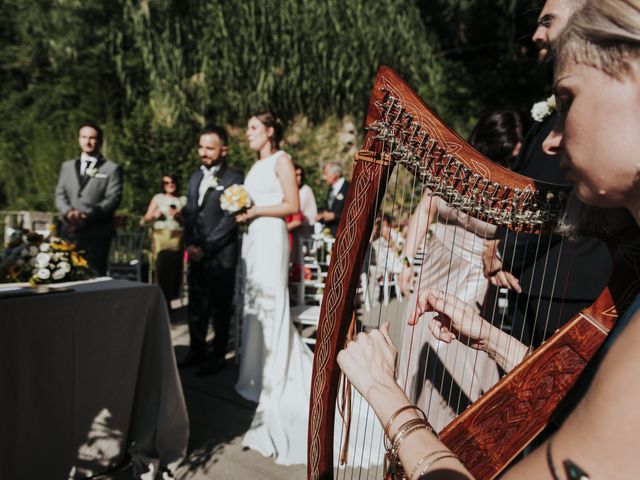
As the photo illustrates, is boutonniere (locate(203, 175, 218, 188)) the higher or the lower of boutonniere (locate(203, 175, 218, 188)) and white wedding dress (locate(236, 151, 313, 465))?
the higher

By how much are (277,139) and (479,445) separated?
326cm

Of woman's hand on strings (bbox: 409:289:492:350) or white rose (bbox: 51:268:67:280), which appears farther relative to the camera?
white rose (bbox: 51:268:67:280)

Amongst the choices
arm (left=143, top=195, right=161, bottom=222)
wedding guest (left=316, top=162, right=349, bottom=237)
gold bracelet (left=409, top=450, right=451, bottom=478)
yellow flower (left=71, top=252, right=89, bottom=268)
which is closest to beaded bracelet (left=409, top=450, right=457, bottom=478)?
gold bracelet (left=409, top=450, right=451, bottom=478)

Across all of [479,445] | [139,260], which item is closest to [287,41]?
[139,260]

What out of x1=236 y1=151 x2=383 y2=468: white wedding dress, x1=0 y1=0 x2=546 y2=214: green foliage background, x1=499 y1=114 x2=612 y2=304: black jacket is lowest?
x1=236 y1=151 x2=383 y2=468: white wedding dress

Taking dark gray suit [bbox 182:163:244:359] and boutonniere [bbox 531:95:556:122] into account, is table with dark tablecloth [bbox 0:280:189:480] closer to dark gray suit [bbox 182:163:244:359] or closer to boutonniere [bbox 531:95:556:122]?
dark gray suit [bbox 182:163:244:359]

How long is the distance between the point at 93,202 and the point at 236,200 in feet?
8.23

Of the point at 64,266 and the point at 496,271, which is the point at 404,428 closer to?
the point at 496,271

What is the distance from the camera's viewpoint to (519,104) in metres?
15.3

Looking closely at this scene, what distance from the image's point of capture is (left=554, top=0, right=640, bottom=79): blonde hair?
698mm

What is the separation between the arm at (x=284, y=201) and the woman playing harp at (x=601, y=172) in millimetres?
3112

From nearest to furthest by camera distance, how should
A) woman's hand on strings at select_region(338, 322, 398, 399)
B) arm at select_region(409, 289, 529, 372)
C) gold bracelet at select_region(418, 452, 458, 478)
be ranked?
gold bracelet at select_region(418, 452, 458, 478)
woman's hand on strings at select_region(338, 322, 398, 399)
arm at select_region(409, 289, 529, 372)

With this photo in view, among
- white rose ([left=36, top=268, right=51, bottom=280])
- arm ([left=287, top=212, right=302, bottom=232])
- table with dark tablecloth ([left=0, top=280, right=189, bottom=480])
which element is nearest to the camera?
table with dark tablecloth ([left=0, top=280, right=189, bottom=480])

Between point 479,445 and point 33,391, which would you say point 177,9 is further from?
point 479,445
